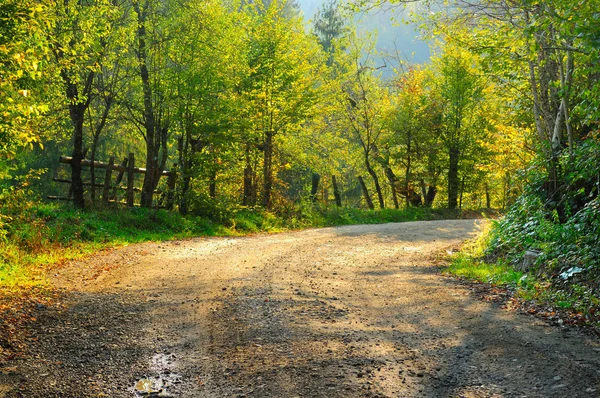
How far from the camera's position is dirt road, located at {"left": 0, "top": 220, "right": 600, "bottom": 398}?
4.51 metres

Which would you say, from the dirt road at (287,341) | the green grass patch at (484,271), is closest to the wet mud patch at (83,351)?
the dirt road at (287,341)

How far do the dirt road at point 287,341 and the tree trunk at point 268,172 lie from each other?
12.6 m

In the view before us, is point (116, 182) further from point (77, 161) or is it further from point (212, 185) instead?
point (212, 185)

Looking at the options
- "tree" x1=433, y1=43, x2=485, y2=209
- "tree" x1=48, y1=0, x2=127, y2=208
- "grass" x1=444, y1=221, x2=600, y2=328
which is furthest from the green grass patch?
"tree" x1=433, y1=43, x2=485, y2=209

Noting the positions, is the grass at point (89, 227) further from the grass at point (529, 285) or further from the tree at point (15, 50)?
the grass at point (529, 285)

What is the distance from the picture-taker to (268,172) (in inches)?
887

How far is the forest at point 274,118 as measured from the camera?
27.2 ft

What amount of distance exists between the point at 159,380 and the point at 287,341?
151 cm

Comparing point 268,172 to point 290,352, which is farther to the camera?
point 268,172

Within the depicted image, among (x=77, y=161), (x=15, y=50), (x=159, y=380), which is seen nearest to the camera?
(x=159, y=380)

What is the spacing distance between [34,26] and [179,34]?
11.1m

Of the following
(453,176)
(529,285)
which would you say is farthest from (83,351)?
(453,176)

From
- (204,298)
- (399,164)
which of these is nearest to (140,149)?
(399,164)

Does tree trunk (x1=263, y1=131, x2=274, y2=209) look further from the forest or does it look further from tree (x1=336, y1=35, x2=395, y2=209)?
tree (x1=336, y1=35, x2=395, y2=209)
